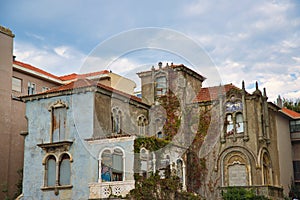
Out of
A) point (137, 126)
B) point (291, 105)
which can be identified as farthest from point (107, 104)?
point (291, 105)

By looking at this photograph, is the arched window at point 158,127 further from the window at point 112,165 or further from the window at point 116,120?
the window at point 112,165

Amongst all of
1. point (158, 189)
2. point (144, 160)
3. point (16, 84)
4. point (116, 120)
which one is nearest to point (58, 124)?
point (116, 120)

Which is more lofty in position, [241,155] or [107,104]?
[107,104]

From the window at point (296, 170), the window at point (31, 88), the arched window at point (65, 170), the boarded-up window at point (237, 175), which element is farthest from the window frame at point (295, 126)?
the window at point (31, 88)

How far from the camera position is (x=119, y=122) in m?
30.0

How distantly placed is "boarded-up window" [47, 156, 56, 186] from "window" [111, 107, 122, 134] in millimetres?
4070

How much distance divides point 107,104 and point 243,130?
9475mm

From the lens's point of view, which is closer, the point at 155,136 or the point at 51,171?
the point at 51,171

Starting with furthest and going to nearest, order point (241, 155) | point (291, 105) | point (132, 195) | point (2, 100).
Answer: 1. point (291, 105)
2. point (2, 100)
3. point (241, 155)
4. point (132, 195)

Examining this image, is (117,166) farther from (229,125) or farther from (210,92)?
(210,92)

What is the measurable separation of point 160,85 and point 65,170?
10.8 meters

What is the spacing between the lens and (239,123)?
105 ft

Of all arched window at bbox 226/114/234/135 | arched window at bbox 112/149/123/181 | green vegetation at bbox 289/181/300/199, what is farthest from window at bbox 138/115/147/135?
green vegetation at bbox 289/181/300/199

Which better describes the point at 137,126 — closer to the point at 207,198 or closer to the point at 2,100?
the point at 207,198
